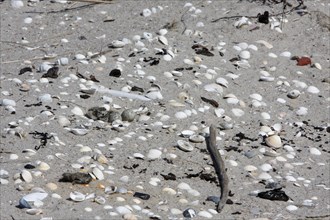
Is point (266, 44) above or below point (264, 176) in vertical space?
above

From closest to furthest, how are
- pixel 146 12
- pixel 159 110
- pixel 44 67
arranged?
1. pixel 159 110
2. pixel 44 67
3. pixel 146 12

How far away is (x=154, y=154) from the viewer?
14.4 ft

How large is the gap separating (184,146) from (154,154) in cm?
20

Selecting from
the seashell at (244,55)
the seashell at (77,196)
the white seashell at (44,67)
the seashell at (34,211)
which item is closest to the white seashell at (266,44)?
the seashell at (244,55)

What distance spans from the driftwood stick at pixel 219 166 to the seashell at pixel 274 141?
32cm

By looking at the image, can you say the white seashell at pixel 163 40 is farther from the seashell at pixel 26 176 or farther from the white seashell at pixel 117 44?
the seashell at pixel 26 176

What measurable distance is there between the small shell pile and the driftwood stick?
4 cm

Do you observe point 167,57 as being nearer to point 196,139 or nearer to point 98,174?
point 196,139

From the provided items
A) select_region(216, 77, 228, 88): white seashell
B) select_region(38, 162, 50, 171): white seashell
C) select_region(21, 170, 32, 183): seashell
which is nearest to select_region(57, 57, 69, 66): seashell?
select_region(216, 77, 228, 88): white seashell

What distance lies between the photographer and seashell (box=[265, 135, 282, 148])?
181 inches

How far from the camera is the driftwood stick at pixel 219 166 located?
399 centimetres

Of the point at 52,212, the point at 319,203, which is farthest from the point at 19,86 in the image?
the point at 319,203

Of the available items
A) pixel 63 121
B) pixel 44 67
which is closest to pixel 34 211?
pixel 63 121

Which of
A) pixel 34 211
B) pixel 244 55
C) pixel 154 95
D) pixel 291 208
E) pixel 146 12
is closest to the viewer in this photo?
pixel 34 211
